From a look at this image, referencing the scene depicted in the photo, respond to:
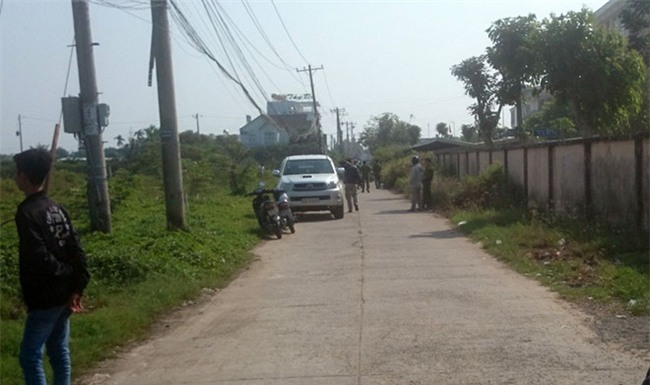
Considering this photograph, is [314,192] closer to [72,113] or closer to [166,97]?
[166,97]

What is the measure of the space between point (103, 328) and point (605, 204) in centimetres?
1003

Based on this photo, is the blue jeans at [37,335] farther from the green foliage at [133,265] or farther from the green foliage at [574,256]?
the green foliage at [574,256]

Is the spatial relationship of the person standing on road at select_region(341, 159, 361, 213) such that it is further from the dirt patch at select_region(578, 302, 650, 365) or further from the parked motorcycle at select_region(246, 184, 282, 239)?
the dirt patch at select_region(578, 302, 650, 365)

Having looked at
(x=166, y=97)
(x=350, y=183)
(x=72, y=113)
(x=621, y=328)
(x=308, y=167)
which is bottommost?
(x=621, y=328)

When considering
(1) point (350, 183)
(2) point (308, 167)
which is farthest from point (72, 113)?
(1) point (350, 183)

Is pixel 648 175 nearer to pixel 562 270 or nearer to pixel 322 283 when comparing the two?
pixel 562 270

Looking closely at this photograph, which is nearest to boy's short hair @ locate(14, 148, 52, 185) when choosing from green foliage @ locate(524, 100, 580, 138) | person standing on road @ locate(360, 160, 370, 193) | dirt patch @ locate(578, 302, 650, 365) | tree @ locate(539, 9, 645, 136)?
dirt patch @ locate(578, 302, 650, 365)

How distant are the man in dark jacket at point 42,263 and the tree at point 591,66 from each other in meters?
15.8

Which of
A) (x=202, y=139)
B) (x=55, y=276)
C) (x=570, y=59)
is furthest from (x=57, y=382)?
(x=202, y=139)

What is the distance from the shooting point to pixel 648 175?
13.8m

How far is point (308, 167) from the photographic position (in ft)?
82.6

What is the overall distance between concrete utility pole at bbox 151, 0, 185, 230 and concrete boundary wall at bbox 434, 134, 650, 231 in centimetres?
739

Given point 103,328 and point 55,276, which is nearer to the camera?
point 55,276

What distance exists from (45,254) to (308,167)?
64.8ft
